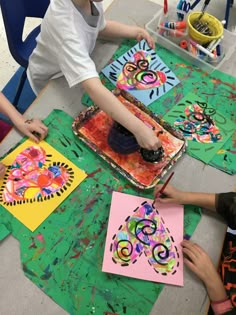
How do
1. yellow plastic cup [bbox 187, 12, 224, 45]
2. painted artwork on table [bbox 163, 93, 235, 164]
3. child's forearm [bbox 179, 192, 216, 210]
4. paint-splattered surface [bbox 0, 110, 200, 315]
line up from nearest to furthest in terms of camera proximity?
1. paint-splattered surface [bbox 0, 110, 200, 315]
2. child's forearm [bbox 179, 192, 216, 210]
3. painted artwork on table [bbox 163, 93, 235, 164]
4. yellow plastic cup [bbox 187, 12, 224, 45]

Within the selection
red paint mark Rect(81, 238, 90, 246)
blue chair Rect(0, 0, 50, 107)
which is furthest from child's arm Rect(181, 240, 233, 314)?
blue chair Rect(0, 0, 50, 107)

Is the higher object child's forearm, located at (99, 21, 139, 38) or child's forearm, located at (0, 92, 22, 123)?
child's forearm, located at (99, 21, 139, 38)

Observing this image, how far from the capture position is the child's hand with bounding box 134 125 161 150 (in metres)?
0.82

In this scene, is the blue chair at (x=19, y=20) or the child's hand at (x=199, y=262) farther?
the blue chair at (x=19, y=20)

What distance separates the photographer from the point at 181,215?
0.80 metres

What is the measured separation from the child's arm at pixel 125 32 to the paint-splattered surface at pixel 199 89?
0.02 metres

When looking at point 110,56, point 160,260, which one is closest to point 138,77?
point 110,56

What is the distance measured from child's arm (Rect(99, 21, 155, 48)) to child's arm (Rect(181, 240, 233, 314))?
67cm

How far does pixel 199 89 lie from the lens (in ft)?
3.26

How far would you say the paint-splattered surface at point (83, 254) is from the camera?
2.24 feet

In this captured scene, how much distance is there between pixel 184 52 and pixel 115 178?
49cm

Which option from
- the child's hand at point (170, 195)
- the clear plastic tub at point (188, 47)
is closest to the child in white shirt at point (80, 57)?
the child's hand at point (170, 195)

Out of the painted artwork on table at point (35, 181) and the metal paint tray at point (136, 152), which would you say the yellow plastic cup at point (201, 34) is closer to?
the metal paint tray at point (136, 152)

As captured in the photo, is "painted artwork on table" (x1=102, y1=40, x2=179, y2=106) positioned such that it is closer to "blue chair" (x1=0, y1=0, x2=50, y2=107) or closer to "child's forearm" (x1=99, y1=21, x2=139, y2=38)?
"child's forearm" (x1=99, y1=21, x2=139, y2=38)
